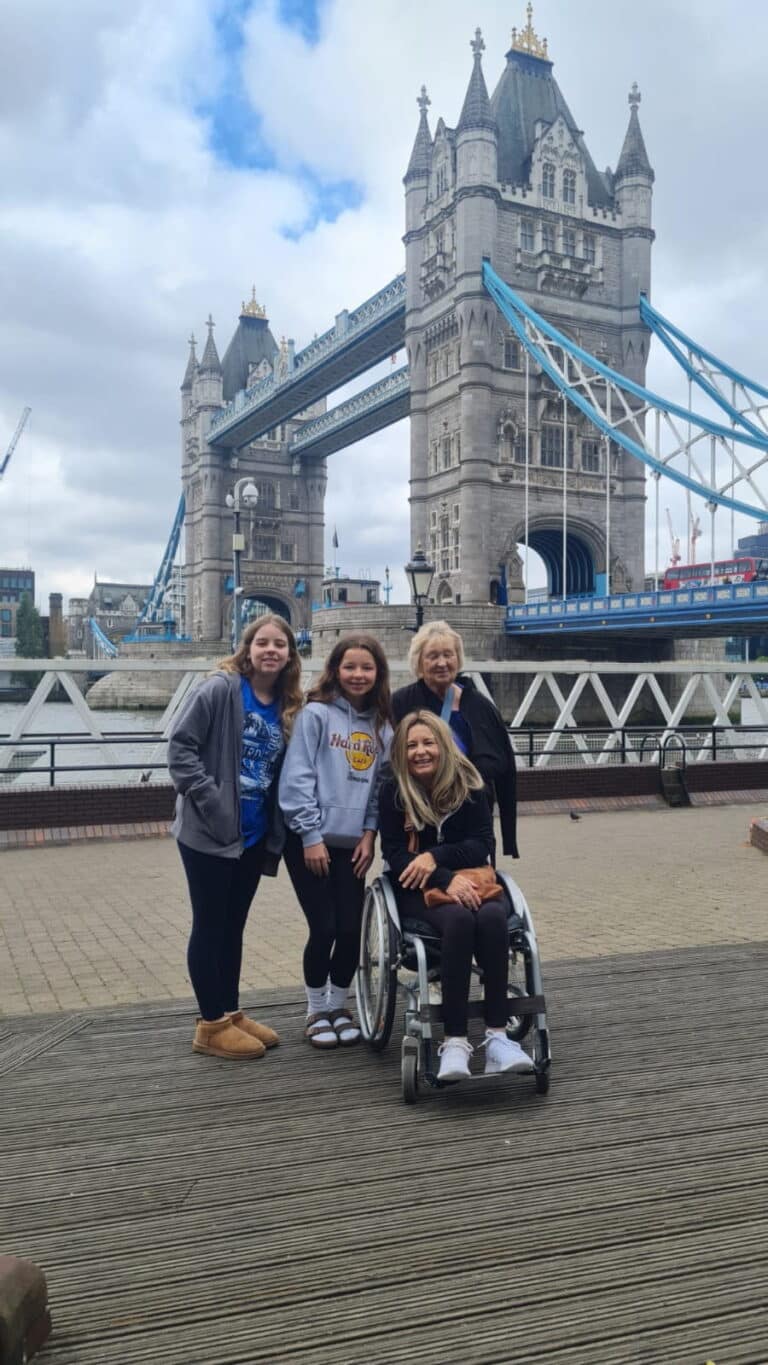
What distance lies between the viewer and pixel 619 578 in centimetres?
4803

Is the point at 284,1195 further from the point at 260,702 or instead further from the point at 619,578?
the point at 619,578

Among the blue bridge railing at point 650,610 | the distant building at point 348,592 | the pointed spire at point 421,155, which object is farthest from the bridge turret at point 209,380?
the blue bridge railing at point 650,610

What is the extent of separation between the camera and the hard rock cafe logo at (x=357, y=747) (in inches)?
157

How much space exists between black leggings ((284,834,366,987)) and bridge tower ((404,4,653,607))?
4112 cm

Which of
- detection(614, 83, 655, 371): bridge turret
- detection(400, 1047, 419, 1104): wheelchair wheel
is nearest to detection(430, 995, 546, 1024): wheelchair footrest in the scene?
detection(400, 1047, 419, 1104): wheelchair wheel

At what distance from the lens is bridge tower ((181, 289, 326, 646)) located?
255 feet

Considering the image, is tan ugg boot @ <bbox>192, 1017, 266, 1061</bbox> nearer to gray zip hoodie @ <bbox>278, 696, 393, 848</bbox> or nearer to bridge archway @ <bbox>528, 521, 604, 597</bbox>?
gray zip hoodie @ <bbox>278, 696, 393, 848</bbox>

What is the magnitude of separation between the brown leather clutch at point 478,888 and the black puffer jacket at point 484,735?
321 mm

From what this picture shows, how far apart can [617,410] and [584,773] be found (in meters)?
48.9

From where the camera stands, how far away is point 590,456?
1934 inches

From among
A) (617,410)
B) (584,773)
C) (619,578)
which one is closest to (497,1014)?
(584,773)

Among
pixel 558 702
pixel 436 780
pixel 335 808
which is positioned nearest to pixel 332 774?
pixel 335 808

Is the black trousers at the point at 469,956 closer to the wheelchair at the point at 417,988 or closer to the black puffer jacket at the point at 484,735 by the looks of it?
the wheelchair at the point at 417,988

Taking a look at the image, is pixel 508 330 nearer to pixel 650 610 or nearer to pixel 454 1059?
pixel 650 610
